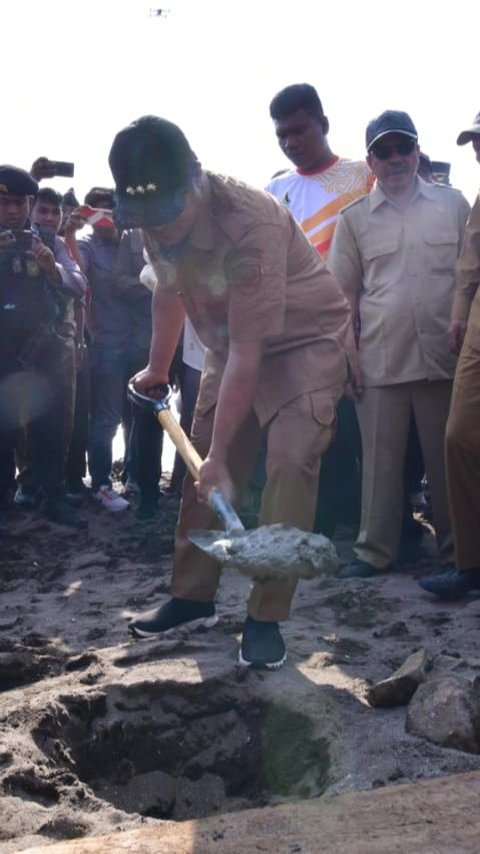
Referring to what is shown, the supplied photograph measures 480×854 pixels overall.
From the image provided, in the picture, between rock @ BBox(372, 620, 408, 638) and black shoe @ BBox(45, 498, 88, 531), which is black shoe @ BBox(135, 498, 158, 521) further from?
rock @ BBox(372, 620, 408, 638)

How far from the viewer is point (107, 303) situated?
21.7ft

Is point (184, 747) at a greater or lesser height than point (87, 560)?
greater

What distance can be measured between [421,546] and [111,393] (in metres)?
2.40

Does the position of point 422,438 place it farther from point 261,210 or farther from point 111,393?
point 111,393

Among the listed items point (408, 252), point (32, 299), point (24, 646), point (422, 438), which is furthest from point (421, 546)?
point (32, 299)

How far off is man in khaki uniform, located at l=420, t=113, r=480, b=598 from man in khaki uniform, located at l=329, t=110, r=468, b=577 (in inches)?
12.7

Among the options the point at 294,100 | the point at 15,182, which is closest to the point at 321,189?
the point at 294,100

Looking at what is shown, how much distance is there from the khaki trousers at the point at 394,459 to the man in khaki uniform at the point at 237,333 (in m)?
0.94

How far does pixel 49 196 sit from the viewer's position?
20.8ft

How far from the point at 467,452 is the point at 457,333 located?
1.82 ft

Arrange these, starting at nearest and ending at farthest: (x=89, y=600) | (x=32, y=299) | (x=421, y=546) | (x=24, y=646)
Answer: (x=24, y=646)
(x=89, y=600)
(x=421, y=546)
(x=32, y=299)

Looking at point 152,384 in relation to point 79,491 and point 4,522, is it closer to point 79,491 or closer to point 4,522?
point 4,522

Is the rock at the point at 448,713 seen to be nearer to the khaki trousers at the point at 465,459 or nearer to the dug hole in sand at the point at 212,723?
the dug hole in sand at the point at 212,723

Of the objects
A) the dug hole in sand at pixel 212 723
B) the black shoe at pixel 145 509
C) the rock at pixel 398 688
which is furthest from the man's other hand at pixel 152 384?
the black shoe at pixel 145 509
